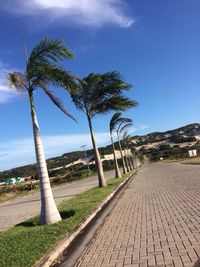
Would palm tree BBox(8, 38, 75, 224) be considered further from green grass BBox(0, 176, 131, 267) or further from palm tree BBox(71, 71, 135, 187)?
palm tree BBox(71, 71, 135, 187)

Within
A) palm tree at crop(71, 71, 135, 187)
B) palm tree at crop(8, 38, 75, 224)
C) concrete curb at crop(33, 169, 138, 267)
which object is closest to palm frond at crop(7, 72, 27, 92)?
palm tree at crop(8, 38, 75, 224)

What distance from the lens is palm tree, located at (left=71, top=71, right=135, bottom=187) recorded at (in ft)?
84.9

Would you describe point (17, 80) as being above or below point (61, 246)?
above

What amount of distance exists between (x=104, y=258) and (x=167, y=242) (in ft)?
3.90

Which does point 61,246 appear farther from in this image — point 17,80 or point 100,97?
point 100,97

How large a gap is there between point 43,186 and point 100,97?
1514 centimetres

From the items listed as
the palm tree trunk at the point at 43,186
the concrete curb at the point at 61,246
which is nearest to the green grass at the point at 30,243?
the concrete curb at the point at 61,246

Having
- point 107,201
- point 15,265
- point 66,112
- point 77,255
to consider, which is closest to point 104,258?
point 77,255

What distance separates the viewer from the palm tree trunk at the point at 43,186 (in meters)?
11.8

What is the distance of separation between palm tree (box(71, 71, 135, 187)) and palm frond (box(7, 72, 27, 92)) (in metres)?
12.8

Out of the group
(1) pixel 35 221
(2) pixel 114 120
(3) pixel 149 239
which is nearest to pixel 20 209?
(1) pixel 35 221

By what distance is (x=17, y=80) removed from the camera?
12430mm

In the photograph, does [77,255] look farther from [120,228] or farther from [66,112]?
[66,112]

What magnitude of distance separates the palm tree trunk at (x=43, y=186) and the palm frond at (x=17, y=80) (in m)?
0.35
